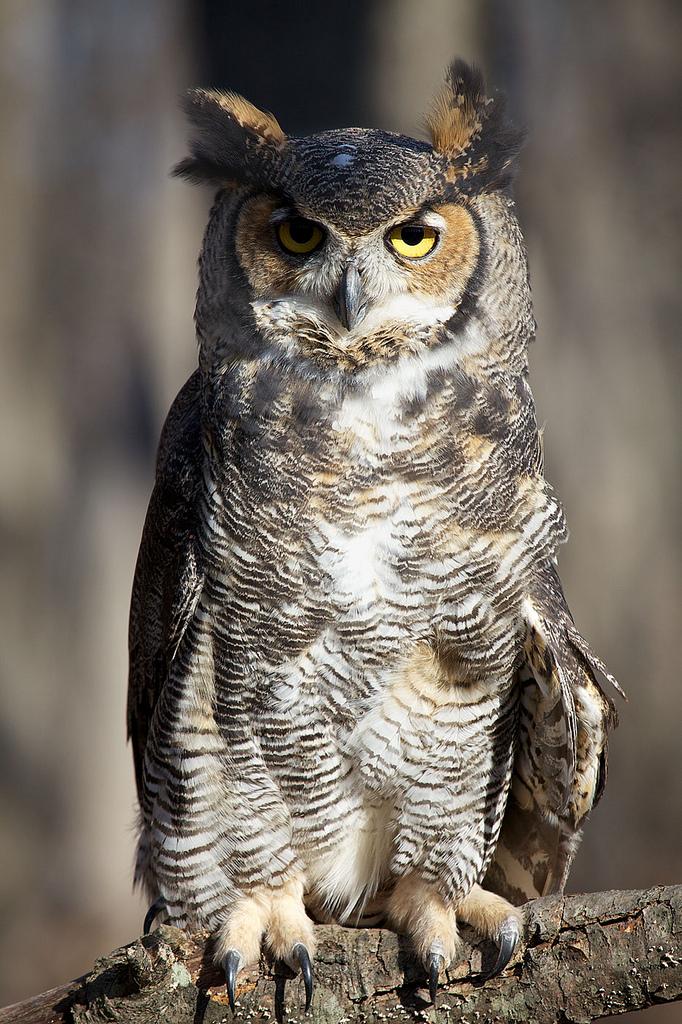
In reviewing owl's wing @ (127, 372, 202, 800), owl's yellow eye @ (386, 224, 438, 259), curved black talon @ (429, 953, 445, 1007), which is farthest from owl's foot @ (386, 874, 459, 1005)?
owl's yellow eye @ (386, 224, 438, 259)

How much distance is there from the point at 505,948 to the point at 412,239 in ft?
4.16

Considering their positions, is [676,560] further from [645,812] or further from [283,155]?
[283,155]

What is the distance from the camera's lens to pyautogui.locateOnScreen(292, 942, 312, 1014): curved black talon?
6.16 ft

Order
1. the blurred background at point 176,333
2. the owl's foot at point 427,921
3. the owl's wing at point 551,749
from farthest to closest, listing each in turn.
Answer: the blurred background at point 176,333
the owl's wing at point 551,749
the owl's foot at point 427,921

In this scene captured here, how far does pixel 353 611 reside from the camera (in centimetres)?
187

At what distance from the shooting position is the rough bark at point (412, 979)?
168cm

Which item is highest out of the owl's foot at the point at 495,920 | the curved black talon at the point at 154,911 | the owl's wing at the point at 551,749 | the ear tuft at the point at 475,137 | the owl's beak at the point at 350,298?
the ear tuft at the point at 475,137

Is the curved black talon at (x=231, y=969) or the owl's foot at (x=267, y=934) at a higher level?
the owl's foot at (x=267, y=934)

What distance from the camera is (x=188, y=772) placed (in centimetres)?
198

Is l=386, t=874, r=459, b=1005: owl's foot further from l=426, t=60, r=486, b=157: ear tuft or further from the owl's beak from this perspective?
l=426, t=60, r=486, b=157: ear tuft

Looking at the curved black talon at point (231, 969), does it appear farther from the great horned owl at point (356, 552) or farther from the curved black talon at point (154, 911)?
the curved black talon at point (154, 911)

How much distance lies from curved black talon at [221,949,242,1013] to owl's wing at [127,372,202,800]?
43cm

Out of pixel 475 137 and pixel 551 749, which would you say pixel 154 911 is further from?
pixel 475 137

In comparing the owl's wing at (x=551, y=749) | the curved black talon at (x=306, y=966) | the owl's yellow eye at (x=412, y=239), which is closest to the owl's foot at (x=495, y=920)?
the owl's wing at (x=551, y=749)
